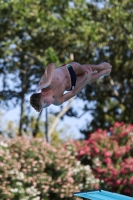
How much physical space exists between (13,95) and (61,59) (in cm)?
241

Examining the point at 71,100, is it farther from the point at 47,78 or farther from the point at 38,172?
the point at 47,78

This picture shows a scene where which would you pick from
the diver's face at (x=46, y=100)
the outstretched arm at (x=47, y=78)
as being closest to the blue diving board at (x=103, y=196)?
the diver's face at (x=46, y=100)

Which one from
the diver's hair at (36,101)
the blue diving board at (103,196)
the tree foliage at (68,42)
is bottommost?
the blue diving board at (103,196)

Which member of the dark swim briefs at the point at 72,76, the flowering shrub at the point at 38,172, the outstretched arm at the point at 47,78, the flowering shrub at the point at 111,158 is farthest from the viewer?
the flowering shrub at the point at 111,158

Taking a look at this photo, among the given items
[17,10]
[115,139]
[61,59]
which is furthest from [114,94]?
[115,139]

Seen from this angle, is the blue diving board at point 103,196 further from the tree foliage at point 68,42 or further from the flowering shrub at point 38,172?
the tree foliage at point 68,42

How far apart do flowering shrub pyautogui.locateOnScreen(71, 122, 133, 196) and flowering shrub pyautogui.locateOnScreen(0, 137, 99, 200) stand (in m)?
0.72

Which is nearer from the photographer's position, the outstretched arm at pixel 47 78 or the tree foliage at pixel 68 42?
the outstretched arm at pixel 47 78

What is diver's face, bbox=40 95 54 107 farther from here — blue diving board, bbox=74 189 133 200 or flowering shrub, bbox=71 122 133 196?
flowering shrub, bbox=71 122 133 196

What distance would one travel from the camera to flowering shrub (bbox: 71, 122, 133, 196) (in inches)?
538

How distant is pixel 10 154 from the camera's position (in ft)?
38.2

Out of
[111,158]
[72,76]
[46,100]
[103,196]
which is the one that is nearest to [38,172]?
[111,158]

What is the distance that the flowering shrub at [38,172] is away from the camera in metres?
11.2

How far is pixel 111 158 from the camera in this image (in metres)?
14.0
